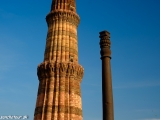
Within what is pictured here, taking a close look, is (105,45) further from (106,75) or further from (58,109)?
(58,109)

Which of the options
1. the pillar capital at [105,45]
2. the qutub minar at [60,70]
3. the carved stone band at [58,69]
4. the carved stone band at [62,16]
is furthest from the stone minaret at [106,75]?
the carved stone band at [62,16]

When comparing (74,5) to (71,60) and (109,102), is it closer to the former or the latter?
(71,60)

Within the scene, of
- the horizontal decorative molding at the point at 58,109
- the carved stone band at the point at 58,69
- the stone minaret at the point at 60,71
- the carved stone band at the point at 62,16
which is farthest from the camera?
the carved stone band at the point at 62,16

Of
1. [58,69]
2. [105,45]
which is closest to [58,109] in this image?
[58,69]

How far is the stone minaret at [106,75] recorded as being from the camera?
33.7ft

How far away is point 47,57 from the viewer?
2583 centimetres

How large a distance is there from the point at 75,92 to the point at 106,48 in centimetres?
1385

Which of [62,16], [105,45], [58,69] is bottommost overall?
[105,45]

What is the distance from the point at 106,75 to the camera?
426 inches

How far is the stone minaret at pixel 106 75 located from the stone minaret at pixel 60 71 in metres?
12.7

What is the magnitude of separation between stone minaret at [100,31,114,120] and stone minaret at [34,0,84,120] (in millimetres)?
12684

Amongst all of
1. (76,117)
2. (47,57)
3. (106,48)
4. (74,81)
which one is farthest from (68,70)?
(106,48)

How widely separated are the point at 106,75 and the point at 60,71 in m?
14.0

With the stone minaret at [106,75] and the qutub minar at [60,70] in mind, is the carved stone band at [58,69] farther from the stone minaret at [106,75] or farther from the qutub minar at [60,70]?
the stone minaret at [106,75]
